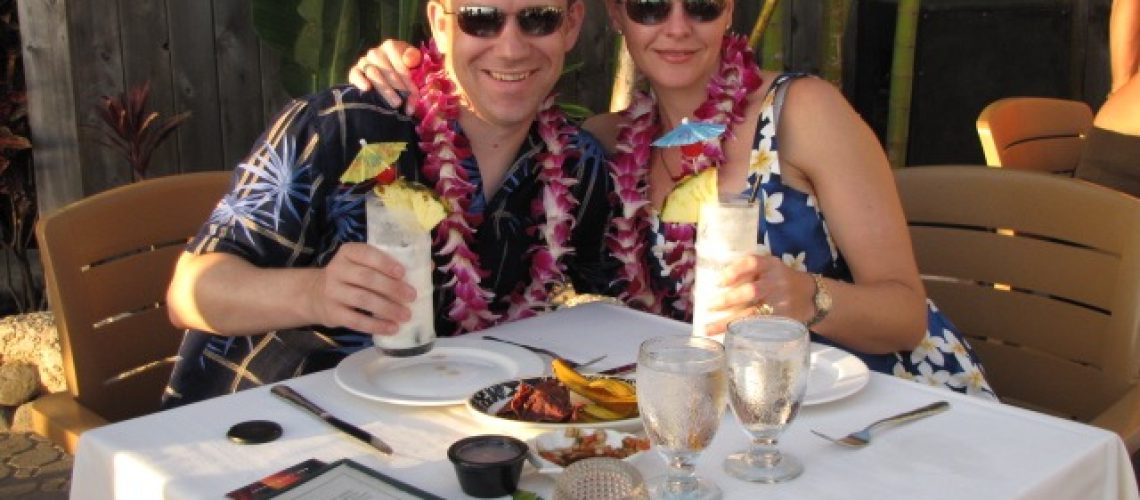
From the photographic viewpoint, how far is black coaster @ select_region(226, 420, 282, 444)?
66.2 inches

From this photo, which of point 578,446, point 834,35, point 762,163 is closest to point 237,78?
point 834,35

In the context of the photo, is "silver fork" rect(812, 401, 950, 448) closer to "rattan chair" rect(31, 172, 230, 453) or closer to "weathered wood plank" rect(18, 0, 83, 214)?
"rattan chair" rect(31, 172, 230, 453)

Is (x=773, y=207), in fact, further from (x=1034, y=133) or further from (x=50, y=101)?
(x=50, y=101)

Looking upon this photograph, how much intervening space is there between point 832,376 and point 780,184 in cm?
72

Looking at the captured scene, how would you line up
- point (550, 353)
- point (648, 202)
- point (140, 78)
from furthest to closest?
point (140, 78), point (648, 202), point (550, 353)

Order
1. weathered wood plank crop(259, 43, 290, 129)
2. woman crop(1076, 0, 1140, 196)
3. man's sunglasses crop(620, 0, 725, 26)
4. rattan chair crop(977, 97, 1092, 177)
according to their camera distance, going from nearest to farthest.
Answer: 1. man's sunglasses crop(620, 0, 725, 26)
2. rattan chair crop(977, 97, 1092, 177)
3. woman crop(1076, 0, 1140, 196)
4. weathered wood plank crop(259, 43, 290, 129)

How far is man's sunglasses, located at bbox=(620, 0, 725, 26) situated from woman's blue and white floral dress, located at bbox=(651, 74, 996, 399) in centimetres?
24

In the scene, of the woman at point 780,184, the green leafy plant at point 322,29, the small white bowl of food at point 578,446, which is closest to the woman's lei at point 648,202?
the woman at point 780,184

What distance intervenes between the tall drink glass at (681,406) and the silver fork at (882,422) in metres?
0.25

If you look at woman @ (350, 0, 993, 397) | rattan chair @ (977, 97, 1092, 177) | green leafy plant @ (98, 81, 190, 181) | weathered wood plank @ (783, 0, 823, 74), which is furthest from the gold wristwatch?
weathered wood plank @ (783, 0, 823, 74)

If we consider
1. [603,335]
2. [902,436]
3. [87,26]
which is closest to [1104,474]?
[902,436]

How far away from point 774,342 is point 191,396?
1.40 meters

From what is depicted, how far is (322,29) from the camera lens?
459cm

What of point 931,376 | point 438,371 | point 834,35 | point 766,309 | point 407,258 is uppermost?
point 834,35
